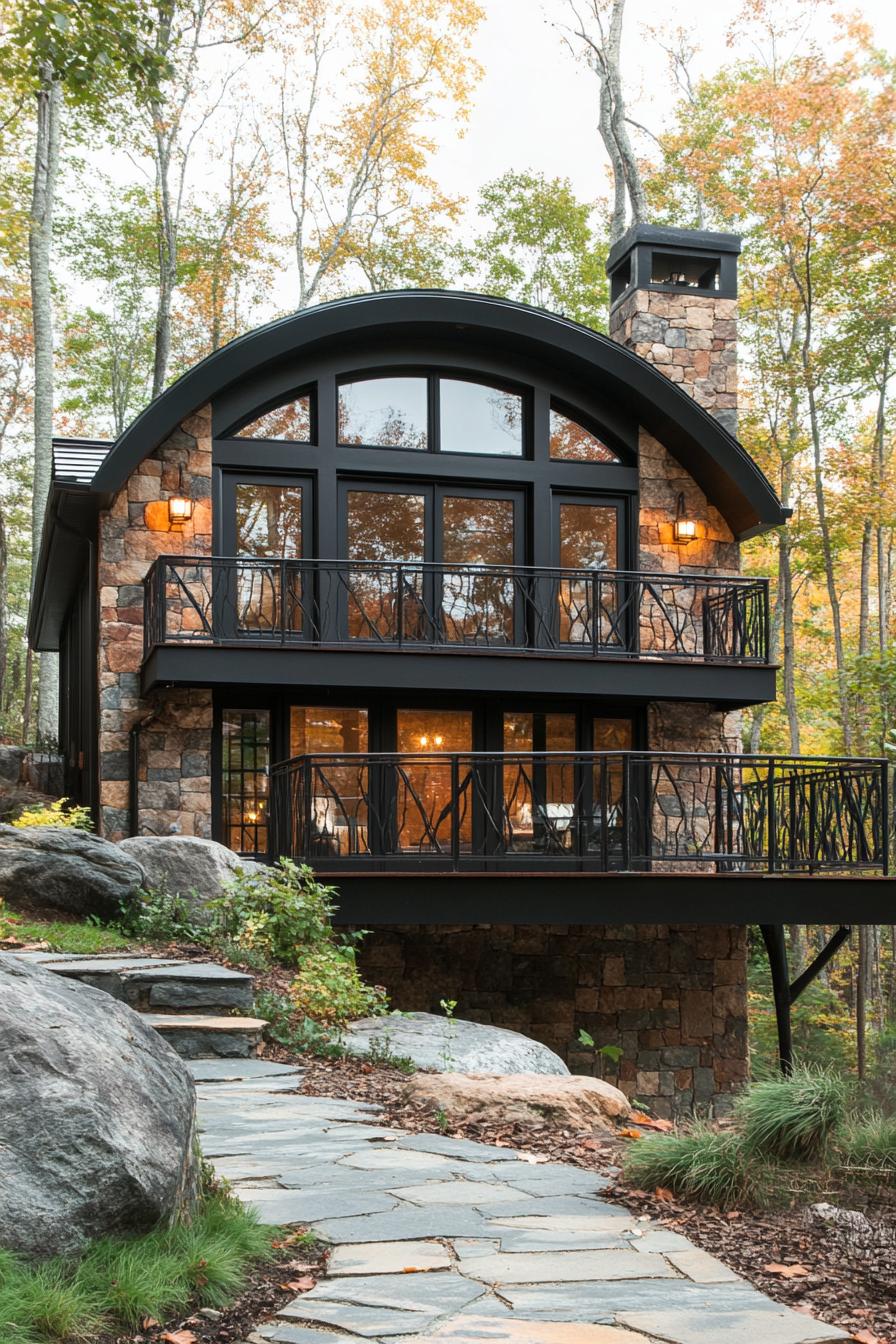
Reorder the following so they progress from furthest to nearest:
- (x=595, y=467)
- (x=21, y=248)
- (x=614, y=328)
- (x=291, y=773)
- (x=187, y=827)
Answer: (x=21, y=248), (x=614, y=328), (x=595, y=467), (x=187, y=827), (x=291, y=773)

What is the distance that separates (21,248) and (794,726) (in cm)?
1855

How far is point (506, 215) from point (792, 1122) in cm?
2713

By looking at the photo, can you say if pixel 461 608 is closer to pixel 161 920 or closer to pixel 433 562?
pixel 433 562

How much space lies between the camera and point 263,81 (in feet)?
91.4

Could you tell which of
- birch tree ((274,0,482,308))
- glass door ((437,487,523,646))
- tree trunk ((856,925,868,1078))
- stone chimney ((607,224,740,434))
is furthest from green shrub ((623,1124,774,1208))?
birch tree ((274,0,482,308))

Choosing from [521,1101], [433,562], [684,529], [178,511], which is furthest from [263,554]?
[521,1101]

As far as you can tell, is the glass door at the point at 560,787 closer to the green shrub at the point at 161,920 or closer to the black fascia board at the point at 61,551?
the green shrub at the point at 161,920

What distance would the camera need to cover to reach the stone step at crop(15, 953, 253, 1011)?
744 cm

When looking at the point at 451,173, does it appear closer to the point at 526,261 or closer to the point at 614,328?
the point at 526,261

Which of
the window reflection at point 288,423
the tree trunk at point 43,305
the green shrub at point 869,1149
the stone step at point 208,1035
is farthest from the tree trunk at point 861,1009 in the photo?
the green shrub at point 869,1149

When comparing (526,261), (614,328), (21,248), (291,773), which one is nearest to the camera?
(291,773)

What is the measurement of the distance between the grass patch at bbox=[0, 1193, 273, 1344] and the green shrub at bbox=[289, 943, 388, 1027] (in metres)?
4.19

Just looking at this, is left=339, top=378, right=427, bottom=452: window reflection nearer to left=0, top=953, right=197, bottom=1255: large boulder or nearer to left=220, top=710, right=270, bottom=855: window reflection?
left=220, top=710, right=270, bottom=855: window reflection

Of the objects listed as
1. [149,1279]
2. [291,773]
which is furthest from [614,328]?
[149,1279]
